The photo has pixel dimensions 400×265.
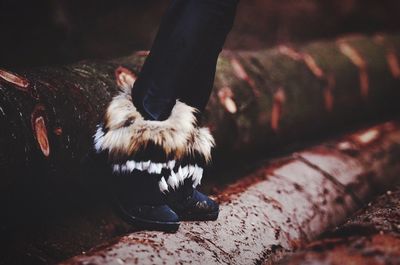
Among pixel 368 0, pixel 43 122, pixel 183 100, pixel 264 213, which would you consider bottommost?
pixel 264 213

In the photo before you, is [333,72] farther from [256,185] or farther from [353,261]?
[353,261]

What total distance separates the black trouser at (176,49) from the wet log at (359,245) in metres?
0.77

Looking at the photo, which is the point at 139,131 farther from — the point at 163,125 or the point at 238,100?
the point at 238,100

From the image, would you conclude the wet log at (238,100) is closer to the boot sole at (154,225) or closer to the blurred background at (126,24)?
the boot sole at (154,225)

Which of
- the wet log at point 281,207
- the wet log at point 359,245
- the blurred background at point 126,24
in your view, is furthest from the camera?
the blurred background at point 126,24

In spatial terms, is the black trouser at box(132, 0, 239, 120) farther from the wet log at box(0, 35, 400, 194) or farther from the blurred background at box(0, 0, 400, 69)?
the blurred background at box(0, 0, 400, 69)

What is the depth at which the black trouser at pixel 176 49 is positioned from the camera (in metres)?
1.54

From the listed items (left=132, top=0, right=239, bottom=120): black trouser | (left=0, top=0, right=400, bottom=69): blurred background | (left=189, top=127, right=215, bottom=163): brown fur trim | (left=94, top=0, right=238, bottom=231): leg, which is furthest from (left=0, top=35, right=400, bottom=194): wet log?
(left=0, top=0, right=400, bottom=69): blurred background

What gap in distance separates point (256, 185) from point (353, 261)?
0.92 metres

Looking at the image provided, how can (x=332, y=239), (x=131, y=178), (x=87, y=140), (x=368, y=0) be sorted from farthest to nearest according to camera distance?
1. (x=368, y=0)
2. (x=87, y=140)
3. (x=131, y=178)
4. (x=332, y=239)

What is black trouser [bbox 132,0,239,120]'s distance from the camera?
1.54 meters

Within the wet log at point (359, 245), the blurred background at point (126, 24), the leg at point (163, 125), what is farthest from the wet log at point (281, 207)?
the blurred background at point (126, 24)

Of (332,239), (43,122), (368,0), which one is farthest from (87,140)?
(368,0)

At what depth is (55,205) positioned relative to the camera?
1.88 m
